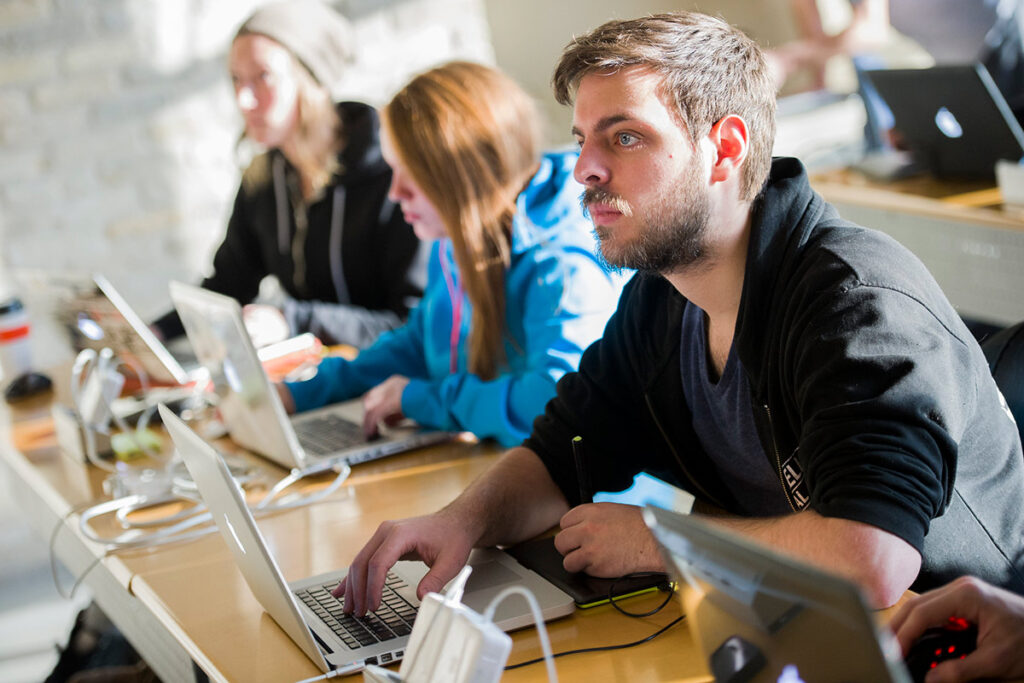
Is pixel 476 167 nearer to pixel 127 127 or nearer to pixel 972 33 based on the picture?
pixel 972 33

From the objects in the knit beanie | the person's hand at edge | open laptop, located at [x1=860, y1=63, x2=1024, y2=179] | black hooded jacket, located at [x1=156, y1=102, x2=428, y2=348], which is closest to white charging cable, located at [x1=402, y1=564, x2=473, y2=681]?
the person's hand at edge

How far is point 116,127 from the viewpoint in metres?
3.80

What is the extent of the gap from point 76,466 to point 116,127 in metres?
2.06

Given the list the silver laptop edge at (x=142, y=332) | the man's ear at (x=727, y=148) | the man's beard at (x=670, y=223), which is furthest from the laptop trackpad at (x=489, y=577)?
the silver laptop edge at (x=142, y=332)

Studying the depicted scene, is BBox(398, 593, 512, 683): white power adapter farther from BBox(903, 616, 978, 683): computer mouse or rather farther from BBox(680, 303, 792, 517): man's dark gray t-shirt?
BBox(680, 303, 792, 517): man's dark gray t-shirt

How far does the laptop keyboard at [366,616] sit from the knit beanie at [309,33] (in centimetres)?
188

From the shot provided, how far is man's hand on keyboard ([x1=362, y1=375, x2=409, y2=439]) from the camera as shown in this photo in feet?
6.36

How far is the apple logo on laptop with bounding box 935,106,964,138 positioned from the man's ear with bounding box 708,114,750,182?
1.66m

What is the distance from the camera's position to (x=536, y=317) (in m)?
1.87

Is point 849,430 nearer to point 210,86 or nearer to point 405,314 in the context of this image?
point 405,314

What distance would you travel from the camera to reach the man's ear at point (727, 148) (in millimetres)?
1328

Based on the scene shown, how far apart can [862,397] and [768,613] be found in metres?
0.42

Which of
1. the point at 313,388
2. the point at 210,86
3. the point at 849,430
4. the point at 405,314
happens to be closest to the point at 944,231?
the point at 405,314

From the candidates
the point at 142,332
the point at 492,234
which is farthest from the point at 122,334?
the point at 492,234
